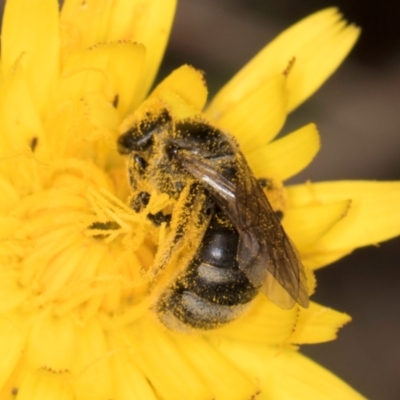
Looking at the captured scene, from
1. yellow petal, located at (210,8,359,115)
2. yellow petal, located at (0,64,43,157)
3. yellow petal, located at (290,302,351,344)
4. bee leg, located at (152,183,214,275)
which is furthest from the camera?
yellow petal, located at (210,8,359,115)

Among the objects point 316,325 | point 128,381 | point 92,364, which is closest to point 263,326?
point 316,325

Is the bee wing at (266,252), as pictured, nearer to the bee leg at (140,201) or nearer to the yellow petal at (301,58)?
the bee leg at (140,201)

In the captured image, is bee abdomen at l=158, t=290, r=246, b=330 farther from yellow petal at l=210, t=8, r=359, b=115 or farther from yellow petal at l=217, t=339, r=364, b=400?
yellow petal at l=210, t=8, r=359, b=115


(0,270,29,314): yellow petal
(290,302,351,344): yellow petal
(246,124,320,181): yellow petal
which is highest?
(246,124,320,181): yellow petal

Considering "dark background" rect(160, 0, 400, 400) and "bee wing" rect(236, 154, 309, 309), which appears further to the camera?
"dark background" rect(160, 0, 400, 400)

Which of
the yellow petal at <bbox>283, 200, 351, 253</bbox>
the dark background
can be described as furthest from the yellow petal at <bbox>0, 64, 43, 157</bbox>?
the dark background

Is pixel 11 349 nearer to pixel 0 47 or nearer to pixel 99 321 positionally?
pixel 99 321

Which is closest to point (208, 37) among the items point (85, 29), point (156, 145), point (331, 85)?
point (331, 85)
